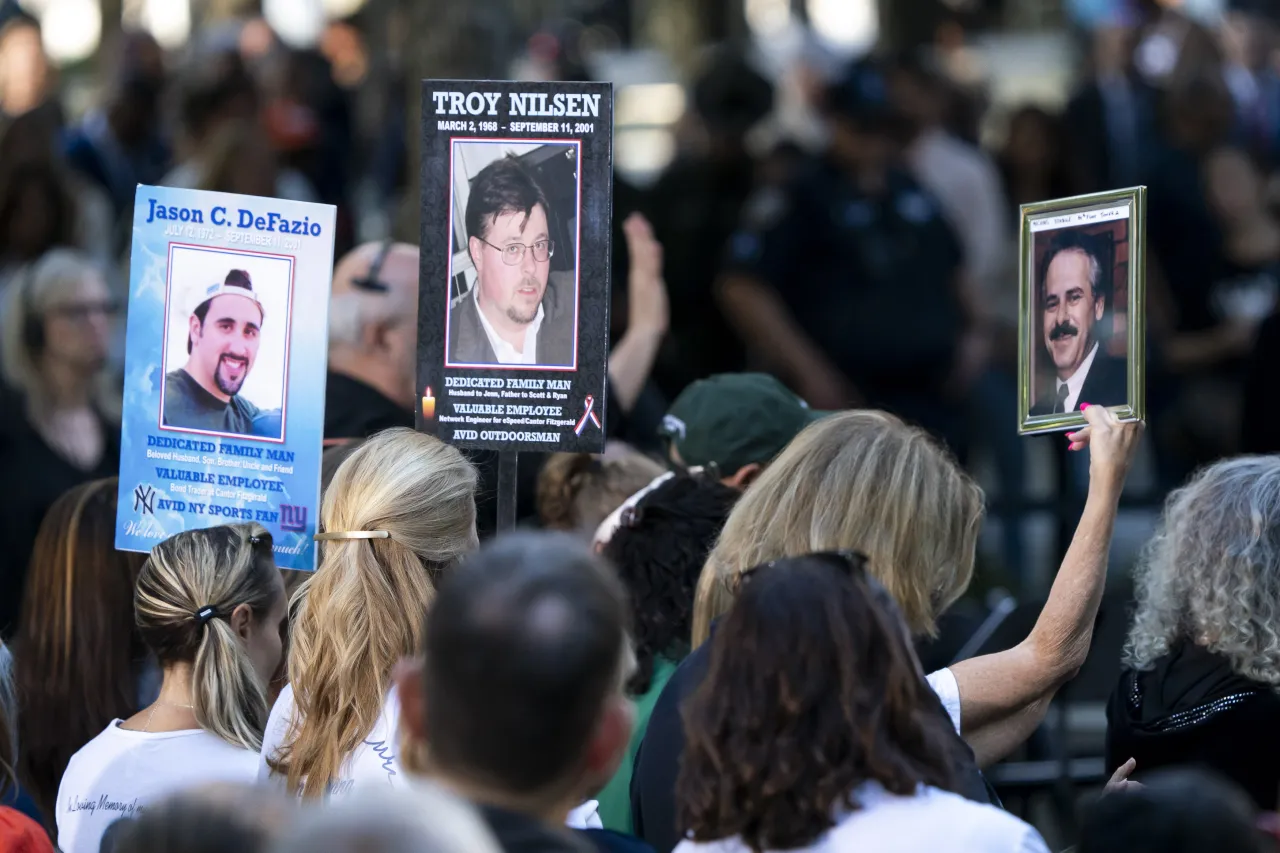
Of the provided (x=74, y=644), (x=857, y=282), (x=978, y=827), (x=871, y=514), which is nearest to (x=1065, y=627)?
(x=871, y=514)

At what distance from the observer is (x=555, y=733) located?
7.26 feet

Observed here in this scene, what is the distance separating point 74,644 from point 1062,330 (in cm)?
222

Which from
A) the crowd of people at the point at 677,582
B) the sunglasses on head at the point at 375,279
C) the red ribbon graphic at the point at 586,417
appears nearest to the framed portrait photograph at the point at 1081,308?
the crowd of people at the point at 677,582

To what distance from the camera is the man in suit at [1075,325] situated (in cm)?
354

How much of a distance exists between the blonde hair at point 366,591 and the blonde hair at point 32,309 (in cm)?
287

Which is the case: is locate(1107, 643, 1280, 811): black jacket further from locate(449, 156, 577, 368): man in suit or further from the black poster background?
locate(449, 156, 577, 368): man in suit

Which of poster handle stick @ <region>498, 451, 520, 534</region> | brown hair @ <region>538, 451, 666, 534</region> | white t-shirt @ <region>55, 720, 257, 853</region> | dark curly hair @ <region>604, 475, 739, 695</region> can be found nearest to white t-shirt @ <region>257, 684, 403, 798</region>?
white t-shirt @ <region>55, 720, 257, 853</region>

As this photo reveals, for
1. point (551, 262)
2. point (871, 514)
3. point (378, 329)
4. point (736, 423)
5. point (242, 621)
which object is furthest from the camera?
point (378, 329)

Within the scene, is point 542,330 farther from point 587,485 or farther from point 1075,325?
point 587,485

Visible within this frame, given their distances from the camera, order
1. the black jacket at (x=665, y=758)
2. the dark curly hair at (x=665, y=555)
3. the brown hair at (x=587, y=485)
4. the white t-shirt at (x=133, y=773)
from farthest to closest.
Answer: the brown hair at (x=587, y=485) → the dark curly hair at (x=665, y=555) → the white t-shirt at (x=133, y=773) → the black jacket at (x=665, y=758)

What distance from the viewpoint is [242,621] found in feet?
11.6

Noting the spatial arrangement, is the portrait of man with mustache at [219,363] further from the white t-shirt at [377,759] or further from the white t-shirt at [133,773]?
the white t-shirt at [377,759]

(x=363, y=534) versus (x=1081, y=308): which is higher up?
(x=1081, y=308)

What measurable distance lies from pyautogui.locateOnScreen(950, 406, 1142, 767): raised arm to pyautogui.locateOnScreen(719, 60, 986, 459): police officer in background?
4.40 m
